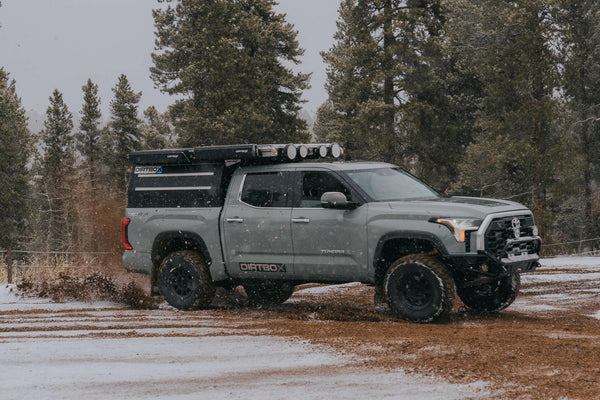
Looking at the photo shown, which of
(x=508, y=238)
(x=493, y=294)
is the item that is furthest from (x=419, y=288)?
(x=493, y=294)

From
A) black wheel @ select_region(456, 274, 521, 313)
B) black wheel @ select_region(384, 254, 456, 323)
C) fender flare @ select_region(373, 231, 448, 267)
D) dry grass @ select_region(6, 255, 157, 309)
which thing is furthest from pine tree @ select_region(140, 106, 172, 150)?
black wheel @ select_region(384, 254, 456, 323)

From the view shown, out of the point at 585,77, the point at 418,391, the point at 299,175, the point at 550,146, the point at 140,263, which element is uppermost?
the point at 585,77

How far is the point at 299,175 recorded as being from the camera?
9922 millimetres

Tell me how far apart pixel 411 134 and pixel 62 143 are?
119 ft

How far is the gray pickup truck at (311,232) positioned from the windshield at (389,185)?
0.07ft

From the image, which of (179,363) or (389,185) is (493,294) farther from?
(179,363)

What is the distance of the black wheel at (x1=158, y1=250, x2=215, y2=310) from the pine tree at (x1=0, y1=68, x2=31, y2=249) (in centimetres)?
4057

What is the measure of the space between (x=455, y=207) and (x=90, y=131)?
61459 mm

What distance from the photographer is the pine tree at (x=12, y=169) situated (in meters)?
49.9

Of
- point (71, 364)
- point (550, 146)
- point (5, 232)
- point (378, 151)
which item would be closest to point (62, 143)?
point (5, 232)

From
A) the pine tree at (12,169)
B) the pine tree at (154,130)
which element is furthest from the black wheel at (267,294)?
the pine tree at (154,130)

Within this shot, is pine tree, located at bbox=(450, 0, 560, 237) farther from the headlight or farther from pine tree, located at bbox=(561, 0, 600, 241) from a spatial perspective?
the headlight

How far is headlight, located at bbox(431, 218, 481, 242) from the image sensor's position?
8477 mm

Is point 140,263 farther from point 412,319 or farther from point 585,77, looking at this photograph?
point 585,77
